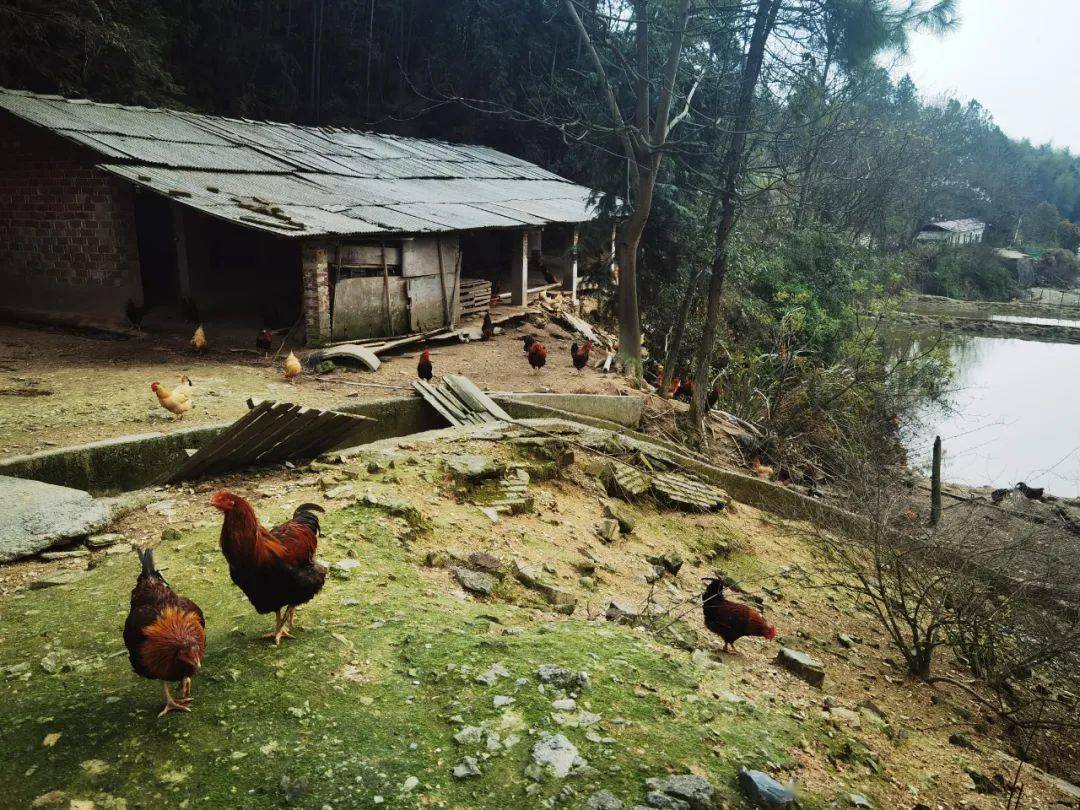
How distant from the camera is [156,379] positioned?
10992 millimetres

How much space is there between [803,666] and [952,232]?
176 ft

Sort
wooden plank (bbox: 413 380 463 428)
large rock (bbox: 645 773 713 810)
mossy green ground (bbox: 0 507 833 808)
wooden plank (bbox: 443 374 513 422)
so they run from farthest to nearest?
wooden plank (bbox: 443 374 513 422) < wooden plank (bbox: 413 380 463 428) < large rock (bbox: 645 773 713 810) < mossy green ground (bbox: 0 507 833 808)

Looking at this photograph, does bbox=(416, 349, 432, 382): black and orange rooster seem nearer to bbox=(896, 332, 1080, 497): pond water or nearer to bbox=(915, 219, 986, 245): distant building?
bbox=(896, 332, 1080, 497): pond water

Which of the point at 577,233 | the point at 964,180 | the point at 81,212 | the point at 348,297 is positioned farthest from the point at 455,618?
the point at 964,180

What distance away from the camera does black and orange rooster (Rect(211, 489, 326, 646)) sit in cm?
411

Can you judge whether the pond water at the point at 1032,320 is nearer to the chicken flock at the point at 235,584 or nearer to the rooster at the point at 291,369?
the rooster at the point at 291,369

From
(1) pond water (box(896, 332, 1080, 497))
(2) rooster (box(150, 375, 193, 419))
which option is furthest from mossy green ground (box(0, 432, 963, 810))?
(1) pond water (box(896, 332, 1080, 497))

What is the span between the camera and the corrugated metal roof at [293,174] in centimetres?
1259

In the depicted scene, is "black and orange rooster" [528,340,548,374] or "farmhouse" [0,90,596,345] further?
"black and orange rooster" [528,340,548,374]

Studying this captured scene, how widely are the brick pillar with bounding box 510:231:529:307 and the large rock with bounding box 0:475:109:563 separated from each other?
48.3 feet

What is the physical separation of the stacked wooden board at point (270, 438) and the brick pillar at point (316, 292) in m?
5.99

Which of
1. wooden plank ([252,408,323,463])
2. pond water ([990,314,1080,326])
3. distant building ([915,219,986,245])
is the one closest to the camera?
wooden plank ([252,408,323,463])

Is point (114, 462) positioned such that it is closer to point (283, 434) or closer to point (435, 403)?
point (283, 434)

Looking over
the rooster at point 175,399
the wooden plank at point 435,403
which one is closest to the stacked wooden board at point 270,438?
the rooster at point 175,399
